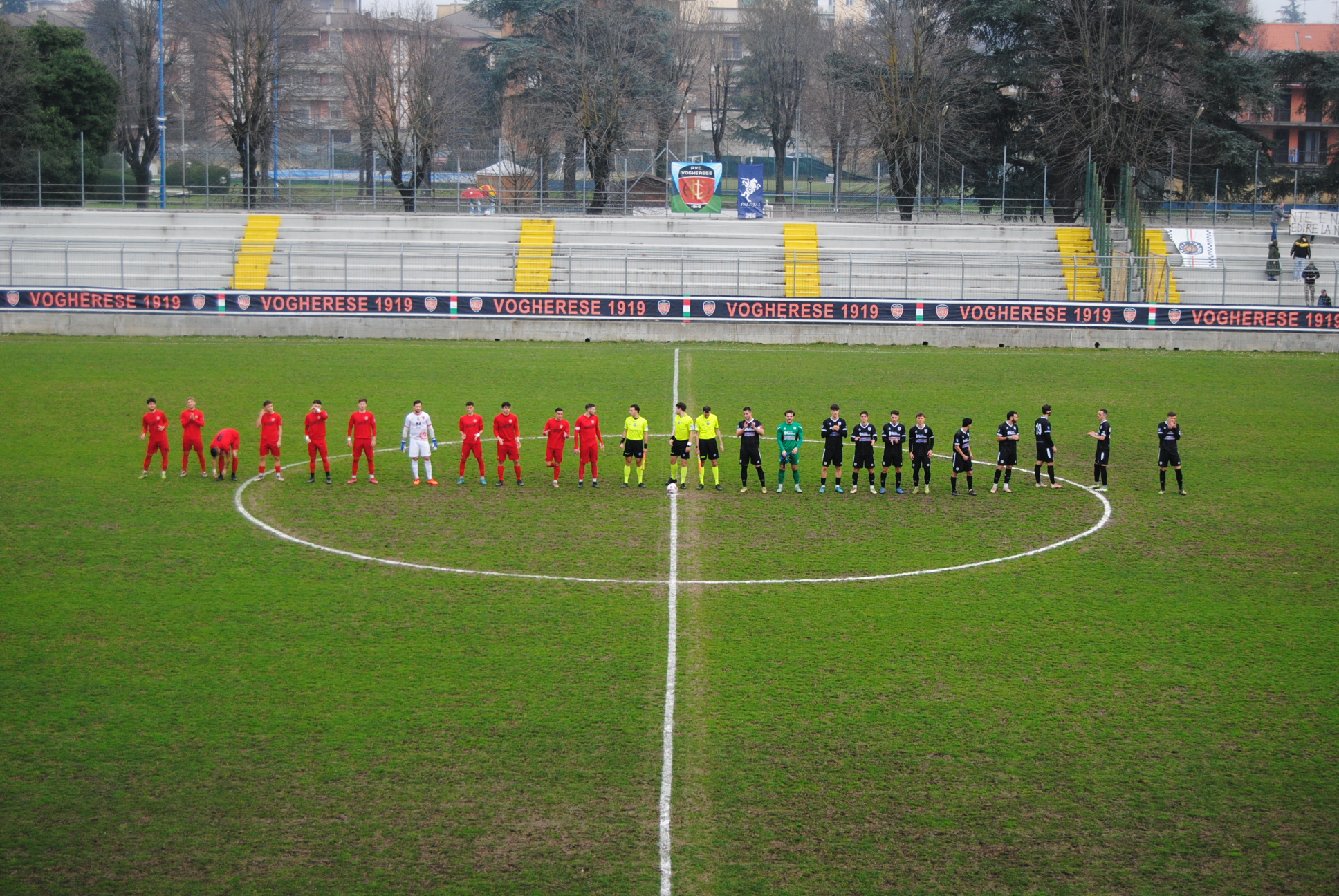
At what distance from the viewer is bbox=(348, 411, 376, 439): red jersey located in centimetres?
2175

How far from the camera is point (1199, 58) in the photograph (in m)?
55.1

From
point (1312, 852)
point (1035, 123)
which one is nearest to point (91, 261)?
point (1035, 123)

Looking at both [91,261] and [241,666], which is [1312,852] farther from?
[91,261]

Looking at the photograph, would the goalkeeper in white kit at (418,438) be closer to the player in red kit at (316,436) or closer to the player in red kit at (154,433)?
the player in red kit at (316,436)

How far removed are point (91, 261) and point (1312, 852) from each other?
49102 mm

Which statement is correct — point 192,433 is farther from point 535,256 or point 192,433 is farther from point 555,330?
point 535,256

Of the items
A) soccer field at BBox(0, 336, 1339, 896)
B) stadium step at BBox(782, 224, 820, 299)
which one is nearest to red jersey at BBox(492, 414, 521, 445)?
soccer field at BBox(0, 336, 1339, 896)

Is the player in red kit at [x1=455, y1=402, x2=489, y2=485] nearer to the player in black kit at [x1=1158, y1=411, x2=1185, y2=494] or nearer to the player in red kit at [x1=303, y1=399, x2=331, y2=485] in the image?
the player in red kit at [x1=303, y1=399, x2=331, y2=485]

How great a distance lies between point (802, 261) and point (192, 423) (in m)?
31.2

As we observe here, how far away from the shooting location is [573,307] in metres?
43.5

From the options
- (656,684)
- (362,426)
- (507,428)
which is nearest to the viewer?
(656,684)

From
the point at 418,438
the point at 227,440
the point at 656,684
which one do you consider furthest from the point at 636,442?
the point at 656,684

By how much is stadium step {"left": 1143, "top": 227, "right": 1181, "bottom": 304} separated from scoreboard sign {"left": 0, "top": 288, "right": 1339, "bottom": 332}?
3428 millimetres

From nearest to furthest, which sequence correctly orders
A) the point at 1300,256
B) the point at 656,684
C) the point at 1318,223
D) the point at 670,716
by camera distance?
the point at 670,716 < the point at 656,684 < the point at 1300,256 < the point at 1318,223
